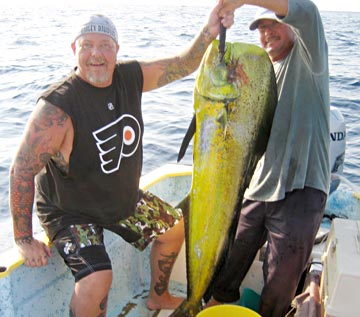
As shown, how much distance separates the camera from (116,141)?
9.65ft

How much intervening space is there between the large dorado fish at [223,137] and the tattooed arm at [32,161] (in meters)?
0.87

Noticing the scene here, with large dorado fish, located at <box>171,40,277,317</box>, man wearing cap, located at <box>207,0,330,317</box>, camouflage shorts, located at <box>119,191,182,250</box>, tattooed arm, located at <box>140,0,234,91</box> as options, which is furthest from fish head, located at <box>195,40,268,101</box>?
camouflage shorts, located at <box>119,191,182,250</box>

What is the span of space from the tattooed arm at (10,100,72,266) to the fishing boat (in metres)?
0.11

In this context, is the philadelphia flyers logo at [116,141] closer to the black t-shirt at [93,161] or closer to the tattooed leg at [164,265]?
the black t-shirt at [93,161]

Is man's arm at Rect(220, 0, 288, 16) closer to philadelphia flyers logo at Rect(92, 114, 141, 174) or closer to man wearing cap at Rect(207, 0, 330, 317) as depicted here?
man wearing cap at Rect(207, 0, 330, 317)

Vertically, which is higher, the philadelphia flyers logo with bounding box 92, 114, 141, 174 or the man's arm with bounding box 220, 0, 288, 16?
the man's arm with bounding box 220, 0, 288, 16

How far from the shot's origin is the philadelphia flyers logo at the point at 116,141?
9.45ft

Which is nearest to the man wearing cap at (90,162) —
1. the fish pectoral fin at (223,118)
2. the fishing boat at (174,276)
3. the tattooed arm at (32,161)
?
the tattooed arm at (32,161)

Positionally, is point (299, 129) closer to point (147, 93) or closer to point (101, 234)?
point (101, 234)

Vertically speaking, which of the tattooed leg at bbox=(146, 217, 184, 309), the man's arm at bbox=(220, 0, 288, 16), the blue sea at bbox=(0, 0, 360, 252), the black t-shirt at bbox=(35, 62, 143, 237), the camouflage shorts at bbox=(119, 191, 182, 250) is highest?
the man's arm at bbox=(220, 0, 288, 16)

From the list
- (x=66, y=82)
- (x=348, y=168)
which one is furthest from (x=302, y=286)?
(x=348, y=168)

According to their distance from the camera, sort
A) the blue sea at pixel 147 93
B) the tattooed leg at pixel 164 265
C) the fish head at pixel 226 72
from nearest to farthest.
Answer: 1. the fish head at pixel 226 72
2. the tattooed leg at pixel 164 265
3. the blue sea at pixel 147 93

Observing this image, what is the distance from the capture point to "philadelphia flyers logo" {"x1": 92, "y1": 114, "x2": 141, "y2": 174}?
9.45 feet

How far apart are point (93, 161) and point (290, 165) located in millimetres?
1167
